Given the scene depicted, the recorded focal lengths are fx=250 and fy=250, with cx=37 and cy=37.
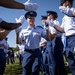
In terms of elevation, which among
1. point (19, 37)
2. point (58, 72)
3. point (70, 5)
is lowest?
point (58, 72)

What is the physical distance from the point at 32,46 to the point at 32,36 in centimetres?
28

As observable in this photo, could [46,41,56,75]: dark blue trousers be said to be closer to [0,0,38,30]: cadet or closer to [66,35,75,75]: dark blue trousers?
[66,35,75,75]: dark blue trousers

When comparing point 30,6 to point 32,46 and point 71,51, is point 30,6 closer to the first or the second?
point 71,51

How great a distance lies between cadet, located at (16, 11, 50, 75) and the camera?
653 centimetres

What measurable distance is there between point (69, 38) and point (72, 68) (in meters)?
0.72

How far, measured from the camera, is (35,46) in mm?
6641

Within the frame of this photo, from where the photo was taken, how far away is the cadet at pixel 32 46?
6.53 meters

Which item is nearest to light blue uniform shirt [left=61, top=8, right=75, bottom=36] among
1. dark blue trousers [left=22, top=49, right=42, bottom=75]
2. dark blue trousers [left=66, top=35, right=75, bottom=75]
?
dark blue trousers [left=66, top=35, right=75, bottom=75]

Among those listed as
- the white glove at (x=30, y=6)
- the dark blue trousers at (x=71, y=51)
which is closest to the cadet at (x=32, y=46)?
the dark blue trousers at (x=71, y=51)

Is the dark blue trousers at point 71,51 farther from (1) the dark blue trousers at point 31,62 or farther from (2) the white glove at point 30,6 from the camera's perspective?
(2) the white glove at point 30,6

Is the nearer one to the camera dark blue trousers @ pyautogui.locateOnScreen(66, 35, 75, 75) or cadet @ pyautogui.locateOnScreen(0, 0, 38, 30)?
cadet @ pyautogui.locateOnScreen(0, 0, 38, 30)

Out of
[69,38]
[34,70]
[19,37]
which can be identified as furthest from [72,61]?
[19,37]

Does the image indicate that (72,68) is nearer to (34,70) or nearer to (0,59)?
(34,70)

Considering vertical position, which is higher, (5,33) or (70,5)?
(70,5)
